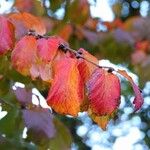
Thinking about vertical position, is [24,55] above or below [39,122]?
above

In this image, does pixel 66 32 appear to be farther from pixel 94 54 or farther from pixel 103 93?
pixel 103 93

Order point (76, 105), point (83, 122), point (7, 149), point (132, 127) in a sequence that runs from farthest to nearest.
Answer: point (132, 127) → point (83, 122) → point (7, 149) → point (76, 105)

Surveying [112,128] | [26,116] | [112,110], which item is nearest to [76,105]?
[112,110]

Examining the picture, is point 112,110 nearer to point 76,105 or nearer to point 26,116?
point 76,105

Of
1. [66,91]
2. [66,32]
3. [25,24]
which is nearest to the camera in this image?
[66,91]

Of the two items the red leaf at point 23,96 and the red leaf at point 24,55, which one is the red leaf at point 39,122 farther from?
the red leaf at point 24,55

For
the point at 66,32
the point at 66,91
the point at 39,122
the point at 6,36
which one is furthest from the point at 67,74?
the point at 66,32

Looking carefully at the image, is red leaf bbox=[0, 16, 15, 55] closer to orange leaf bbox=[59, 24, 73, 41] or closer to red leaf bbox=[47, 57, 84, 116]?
red leaf bbox=[47, 57, 84, 116]
